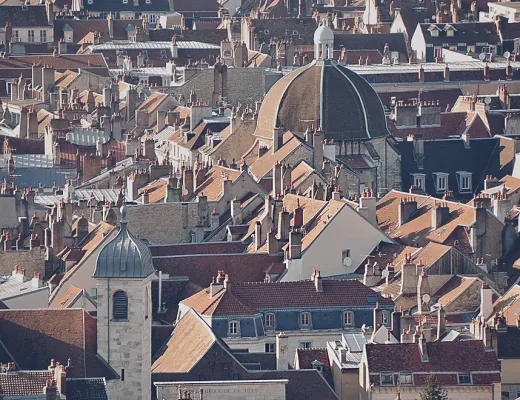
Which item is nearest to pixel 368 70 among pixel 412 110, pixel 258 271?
pixel 412 110

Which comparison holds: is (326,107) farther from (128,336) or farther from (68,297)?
(128,336)

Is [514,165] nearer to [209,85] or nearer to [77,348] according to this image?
[209,85]

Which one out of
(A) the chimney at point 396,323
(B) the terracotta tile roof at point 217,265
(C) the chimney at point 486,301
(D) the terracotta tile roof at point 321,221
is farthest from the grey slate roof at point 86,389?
(D) the terracotta tile roof at point 321,221

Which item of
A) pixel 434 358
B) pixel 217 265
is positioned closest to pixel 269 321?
pixel 217 265

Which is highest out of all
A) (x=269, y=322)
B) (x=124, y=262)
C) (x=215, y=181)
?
(x=124, y=262)

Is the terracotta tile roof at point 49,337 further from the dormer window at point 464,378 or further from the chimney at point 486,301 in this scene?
the chimney at point 486,301

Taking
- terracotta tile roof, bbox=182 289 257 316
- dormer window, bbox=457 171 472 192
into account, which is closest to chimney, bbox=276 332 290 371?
terracotta tile roof, bbox=182 289 257 316

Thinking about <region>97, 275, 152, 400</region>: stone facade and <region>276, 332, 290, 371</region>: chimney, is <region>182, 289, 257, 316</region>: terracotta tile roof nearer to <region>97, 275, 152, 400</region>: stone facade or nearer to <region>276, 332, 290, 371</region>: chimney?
<region>276, 332, 290, 371</region>: chimney
